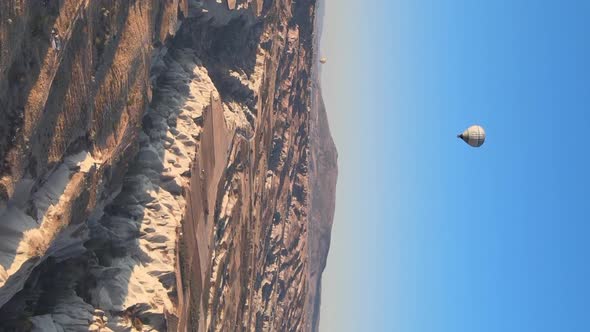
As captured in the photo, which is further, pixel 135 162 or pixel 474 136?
pixel 474 136

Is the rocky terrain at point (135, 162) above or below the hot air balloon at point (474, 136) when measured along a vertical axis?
below

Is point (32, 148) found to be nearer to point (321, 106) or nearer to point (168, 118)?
point (168, 118)

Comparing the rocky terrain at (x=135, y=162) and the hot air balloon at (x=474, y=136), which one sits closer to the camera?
the rocky terrain at (x=135, y=162)

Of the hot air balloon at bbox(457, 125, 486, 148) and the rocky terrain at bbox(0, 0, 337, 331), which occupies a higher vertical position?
the hot air balloon at bbox(457, 125, 486, 148)

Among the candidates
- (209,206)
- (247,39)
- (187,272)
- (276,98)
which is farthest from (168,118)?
(276,98)

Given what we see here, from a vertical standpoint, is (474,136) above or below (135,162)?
above
